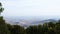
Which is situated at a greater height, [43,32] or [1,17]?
[1,17]

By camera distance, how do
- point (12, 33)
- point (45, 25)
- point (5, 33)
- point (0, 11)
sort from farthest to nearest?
1. point (0, 11)
2. point (45, 25)
3. point (12, 33)
4. point (5, 33)

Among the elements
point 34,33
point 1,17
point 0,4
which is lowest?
point 34,33

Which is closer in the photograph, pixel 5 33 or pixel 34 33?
pixel 5 33

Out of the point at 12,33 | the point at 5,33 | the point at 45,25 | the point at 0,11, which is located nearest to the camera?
the point at 5,33

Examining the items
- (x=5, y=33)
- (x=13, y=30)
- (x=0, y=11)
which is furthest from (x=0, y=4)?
(x=5, y=33)

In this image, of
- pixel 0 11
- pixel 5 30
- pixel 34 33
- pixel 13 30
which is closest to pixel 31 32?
pixel 34 33

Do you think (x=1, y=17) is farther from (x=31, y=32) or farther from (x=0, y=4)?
(x=31, y=32)

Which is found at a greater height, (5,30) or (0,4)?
(0,4)

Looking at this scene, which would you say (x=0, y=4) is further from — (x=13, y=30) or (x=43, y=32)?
(x=43, y=32)

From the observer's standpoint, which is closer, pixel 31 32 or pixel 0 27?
pixel 0 27
